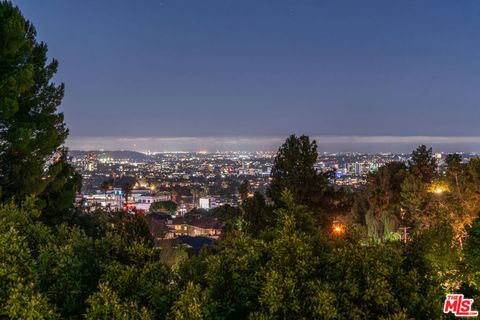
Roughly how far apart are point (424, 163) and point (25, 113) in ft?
88.2

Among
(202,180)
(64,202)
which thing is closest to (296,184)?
(64,202)

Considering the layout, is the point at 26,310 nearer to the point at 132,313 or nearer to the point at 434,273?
the point at 132,313

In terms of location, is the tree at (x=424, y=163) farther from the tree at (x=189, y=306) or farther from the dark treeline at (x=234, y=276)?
the tree at (x=189, y=306)

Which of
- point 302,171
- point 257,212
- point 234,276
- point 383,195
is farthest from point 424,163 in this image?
point 234,276

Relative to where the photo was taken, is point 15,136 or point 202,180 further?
point 202,180

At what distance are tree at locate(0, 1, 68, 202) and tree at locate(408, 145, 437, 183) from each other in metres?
24.7

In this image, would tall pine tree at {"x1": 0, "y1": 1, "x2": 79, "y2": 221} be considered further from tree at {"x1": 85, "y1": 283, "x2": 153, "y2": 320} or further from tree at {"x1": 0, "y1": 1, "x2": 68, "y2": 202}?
tree at {"x1": 85, "y1": 283, "x2": 153, "y2": 320}

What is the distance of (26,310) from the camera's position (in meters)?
3.76

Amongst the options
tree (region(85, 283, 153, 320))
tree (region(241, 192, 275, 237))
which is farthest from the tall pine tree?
tree (region(85, 283, 153, 320))

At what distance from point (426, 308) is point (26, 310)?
357cm

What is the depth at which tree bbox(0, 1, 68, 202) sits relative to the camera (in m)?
11.4

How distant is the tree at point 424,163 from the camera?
31.7 meters

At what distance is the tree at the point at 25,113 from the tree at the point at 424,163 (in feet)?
81.0

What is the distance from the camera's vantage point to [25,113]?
1338cm
